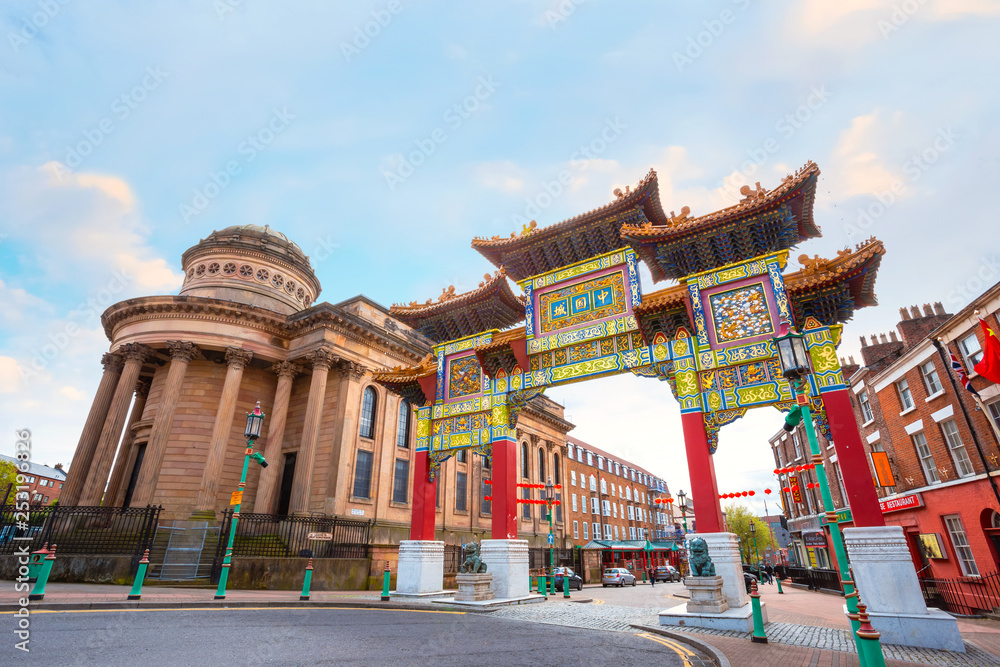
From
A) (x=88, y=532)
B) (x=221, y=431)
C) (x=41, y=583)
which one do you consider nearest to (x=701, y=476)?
(x=41, y=583)

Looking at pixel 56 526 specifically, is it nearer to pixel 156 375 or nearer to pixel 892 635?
pixel 156 375

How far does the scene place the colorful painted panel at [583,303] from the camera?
51.3ft

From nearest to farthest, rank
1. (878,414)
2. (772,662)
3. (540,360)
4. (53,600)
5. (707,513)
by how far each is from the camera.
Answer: (772,662), (53,600), (707,513), (540,360), (878,414)

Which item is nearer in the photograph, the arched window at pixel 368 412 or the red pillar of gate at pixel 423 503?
the red pillar of gate at pixel 423 503

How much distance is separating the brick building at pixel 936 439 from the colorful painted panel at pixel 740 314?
966cm

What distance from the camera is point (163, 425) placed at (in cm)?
2442

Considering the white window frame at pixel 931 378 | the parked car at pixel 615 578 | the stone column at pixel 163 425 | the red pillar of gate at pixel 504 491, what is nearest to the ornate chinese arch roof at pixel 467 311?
the red pillar of gate at pixel 504 491

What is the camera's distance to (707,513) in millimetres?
12094

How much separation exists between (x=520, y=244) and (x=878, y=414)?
66.2 feet

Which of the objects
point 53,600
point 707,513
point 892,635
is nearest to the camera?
point 892,635

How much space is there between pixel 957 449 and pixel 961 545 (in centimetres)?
369

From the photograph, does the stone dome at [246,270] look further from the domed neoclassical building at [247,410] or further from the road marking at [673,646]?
the road marking at [673,646]

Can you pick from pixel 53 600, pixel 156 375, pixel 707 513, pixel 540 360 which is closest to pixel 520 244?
pixel 540 360

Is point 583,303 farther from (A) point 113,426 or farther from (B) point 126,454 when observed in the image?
(B) point 126,454
